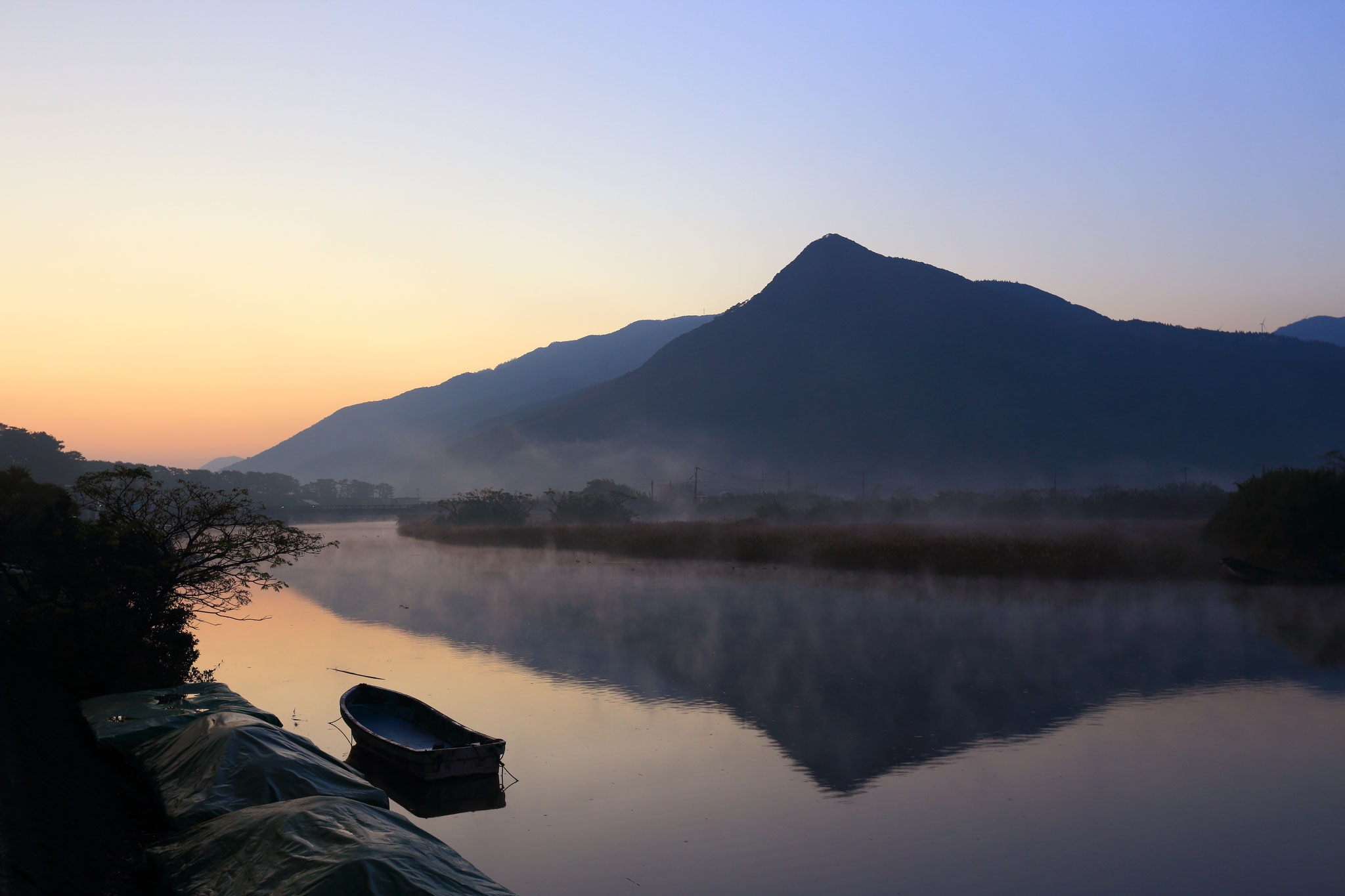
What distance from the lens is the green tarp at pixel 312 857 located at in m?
8.12

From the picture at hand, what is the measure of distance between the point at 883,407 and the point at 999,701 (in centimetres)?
16383

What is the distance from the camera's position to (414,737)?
17.9 metres

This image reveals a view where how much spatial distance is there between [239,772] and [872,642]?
69.7ft

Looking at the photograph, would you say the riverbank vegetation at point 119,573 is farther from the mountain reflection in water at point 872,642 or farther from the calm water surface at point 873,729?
the mountain reflection in water at point 872,642

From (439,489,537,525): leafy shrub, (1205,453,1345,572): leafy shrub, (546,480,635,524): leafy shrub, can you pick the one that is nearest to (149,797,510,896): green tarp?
(1205,453,1345,572): leafy shrub

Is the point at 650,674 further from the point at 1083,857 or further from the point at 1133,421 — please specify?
the point at 1133,421

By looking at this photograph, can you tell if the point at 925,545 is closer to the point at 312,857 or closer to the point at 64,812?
the point at 64,812

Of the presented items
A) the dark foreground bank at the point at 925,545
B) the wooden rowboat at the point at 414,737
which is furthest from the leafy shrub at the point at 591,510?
the wooden rowboat at the point at 414,737

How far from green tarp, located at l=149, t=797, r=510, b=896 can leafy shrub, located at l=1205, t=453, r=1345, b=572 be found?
4709cm

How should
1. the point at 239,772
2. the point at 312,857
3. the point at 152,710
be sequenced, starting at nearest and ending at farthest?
the point at 312,857 < the point at 239,772 < the point at 152,710

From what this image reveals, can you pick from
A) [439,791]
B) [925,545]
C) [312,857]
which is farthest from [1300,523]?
[312,857]

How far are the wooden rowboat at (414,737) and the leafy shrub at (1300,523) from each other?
43415 millimetres

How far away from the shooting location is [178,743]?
13328mm

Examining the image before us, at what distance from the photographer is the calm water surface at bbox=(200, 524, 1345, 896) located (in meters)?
12.6
